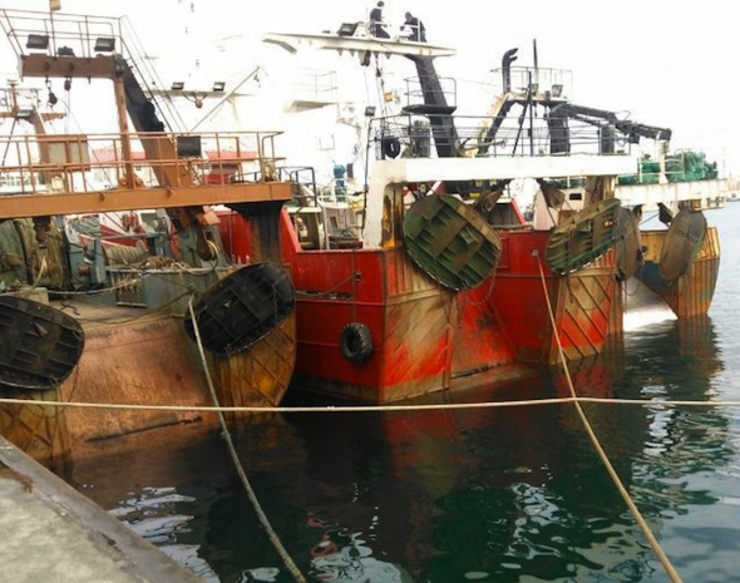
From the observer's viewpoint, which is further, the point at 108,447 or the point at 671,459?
the point at 108,447

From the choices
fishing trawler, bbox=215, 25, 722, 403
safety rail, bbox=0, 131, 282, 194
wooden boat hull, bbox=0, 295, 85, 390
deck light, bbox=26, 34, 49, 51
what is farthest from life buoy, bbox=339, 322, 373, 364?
deck light, bbox=26, 34, 49, 51

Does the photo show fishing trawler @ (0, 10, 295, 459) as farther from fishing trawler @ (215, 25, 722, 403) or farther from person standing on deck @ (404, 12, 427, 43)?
person standing on deck @ (404, 12, 427, 43)

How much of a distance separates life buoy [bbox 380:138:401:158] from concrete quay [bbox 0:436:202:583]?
9050 mm

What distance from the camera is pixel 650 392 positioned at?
1322 cm

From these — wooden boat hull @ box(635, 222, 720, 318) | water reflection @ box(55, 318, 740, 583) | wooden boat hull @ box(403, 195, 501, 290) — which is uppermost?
wooden boat hull @ box(403, 195, 501, 290)

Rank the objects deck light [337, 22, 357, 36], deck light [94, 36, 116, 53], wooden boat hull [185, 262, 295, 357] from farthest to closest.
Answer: deck light [337, 22, 357, 36] → deck light [94, 36, 116, 53] → wooden boat hull [185, 262, 295, 357]

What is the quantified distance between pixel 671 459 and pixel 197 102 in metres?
18.2

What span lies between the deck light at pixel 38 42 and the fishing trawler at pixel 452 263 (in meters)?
5.07

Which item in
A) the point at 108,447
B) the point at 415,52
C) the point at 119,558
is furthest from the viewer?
the point at 415,52

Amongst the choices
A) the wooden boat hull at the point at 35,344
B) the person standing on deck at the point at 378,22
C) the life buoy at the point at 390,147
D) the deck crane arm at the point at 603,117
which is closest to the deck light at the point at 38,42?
the wooden boat hull at the point at 35,344

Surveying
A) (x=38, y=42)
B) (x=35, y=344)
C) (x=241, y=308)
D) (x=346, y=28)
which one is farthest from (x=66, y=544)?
(x=346, y=28)

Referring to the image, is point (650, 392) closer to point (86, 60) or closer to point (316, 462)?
point (316, 462)

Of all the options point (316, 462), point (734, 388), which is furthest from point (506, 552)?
point (734, 388)

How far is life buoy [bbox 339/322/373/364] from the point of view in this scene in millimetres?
12461
